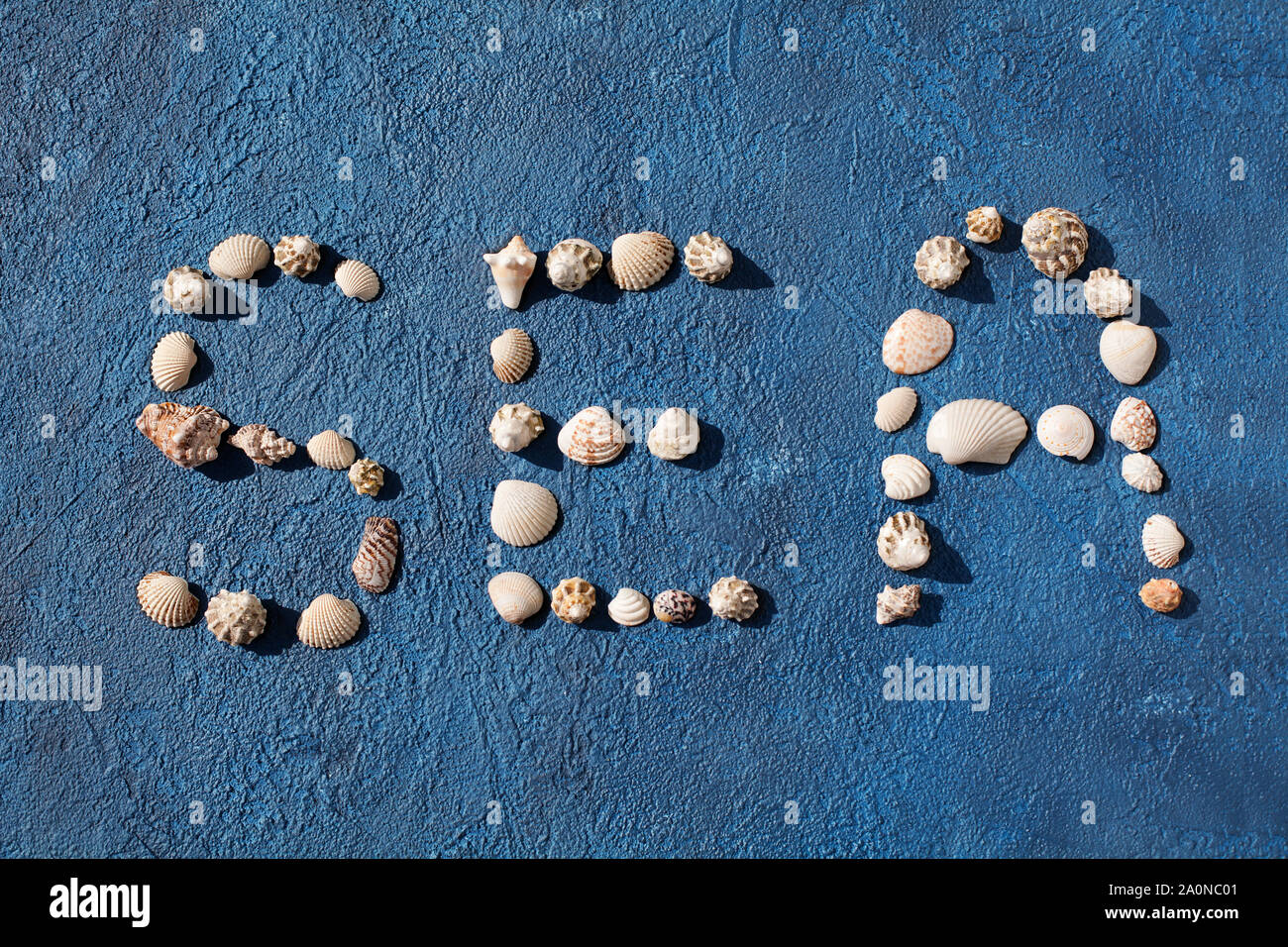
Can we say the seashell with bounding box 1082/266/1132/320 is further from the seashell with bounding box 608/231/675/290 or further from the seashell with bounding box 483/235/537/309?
the seashell with bounding box 483/235/537/309

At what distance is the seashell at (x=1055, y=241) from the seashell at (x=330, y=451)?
180 cm

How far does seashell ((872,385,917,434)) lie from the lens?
225 cm

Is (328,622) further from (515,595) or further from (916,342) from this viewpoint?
(916,342)

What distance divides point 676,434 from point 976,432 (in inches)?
29.1

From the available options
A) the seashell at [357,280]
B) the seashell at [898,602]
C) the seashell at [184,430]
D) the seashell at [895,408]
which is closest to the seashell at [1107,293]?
the seashell at [895,408]

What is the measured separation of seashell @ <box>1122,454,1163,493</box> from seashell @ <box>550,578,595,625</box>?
1.38 meters

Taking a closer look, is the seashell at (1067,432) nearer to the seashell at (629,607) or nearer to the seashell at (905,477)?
the seashell at (905,477)

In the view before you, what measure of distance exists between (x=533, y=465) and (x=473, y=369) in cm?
29

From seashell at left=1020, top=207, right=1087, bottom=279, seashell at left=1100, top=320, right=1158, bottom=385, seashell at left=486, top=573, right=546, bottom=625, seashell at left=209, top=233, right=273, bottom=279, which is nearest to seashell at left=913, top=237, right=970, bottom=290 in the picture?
seashell at left=1020, top=207, right=1087, bottom=279

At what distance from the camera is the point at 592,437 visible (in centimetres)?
225

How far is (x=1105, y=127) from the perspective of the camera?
90.4 inches

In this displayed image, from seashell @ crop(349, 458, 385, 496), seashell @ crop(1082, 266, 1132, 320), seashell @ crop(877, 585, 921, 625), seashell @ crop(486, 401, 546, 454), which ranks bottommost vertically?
seashell @ crop(877, 585, 921, 625)

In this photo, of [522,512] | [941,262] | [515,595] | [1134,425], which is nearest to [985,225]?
[941,262]

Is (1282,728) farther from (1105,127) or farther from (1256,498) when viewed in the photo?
(1105,127)
